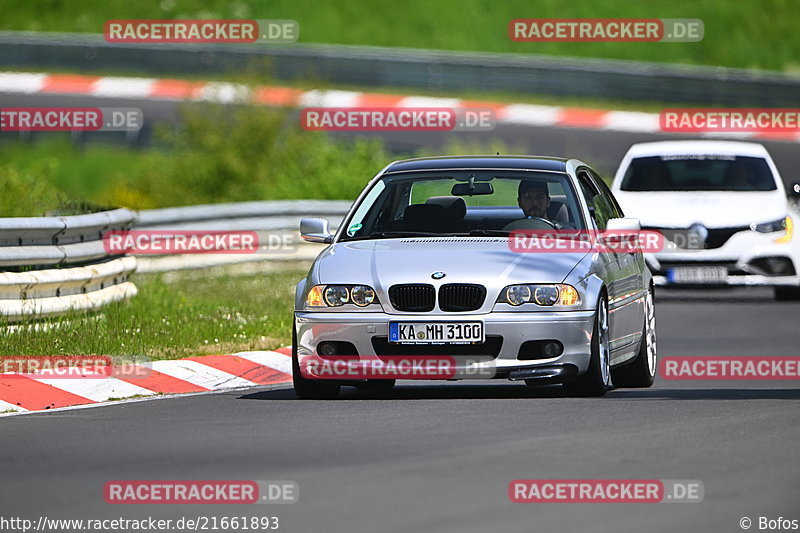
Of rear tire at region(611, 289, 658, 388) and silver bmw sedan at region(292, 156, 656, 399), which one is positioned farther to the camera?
rear tire at region(611, 289, 658, 388)

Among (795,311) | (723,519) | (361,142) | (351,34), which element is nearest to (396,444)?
(723,519)

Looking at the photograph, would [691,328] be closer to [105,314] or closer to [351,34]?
[105,314]

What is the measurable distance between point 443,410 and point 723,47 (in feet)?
114

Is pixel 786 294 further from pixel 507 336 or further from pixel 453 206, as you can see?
pixel 507 336

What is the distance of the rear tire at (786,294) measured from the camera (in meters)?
20.1

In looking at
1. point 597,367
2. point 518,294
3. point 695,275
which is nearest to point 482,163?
point 518,294

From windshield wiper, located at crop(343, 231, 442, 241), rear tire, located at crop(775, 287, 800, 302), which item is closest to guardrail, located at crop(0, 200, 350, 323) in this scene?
windshield wiper, located at crop(343, 231, 442, 241)

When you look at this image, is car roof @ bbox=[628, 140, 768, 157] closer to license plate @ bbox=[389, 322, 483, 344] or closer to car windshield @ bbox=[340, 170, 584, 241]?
car windshield @ bbox=[340, 170, 584, 241]

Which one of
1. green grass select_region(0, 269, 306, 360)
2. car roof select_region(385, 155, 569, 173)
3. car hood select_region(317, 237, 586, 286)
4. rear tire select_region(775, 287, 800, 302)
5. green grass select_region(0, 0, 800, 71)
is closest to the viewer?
car hood select_region(317, 237, 586, 286)

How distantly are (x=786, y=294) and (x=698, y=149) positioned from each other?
1853 mm

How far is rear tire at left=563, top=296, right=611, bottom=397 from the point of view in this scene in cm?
1147

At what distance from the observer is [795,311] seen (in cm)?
1920

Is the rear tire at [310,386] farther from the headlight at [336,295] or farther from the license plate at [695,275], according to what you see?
the license plate at [695,275]

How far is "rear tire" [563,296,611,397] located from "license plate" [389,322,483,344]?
745 mm
